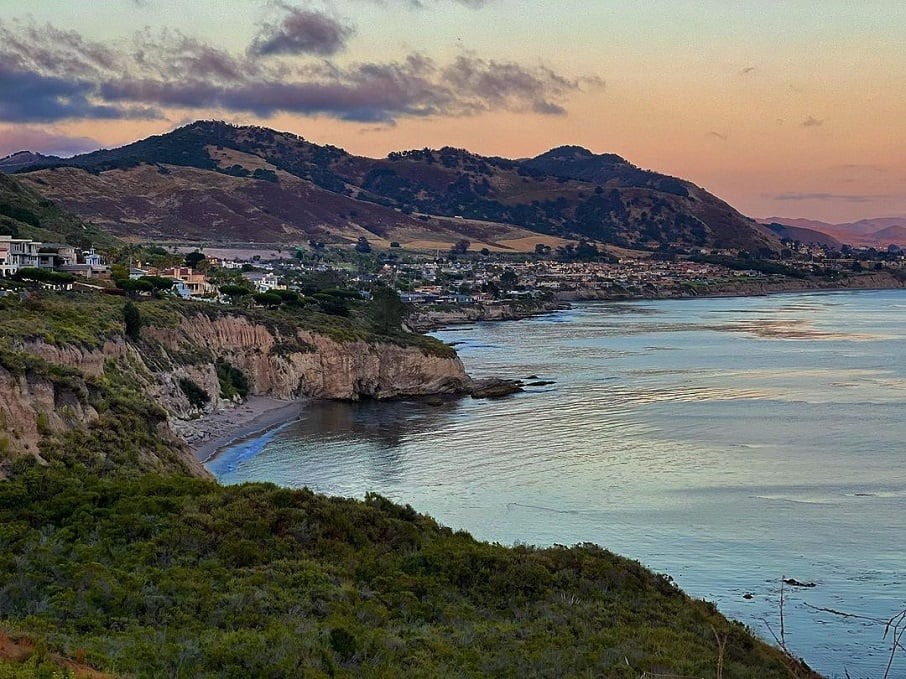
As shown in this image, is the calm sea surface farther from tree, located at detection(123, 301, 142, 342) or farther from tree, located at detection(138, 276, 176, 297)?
tree, located at detection(138, 276, 176, 297)

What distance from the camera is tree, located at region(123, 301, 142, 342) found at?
42.6 meters

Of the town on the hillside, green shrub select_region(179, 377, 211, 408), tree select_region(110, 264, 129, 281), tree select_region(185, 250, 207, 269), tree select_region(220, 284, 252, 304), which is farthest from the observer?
tree select_region(185, 250, 207, 269)

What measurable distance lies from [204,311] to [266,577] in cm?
3589

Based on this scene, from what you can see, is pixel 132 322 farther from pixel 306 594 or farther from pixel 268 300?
pixel 306 594

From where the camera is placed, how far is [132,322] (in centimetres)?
4281

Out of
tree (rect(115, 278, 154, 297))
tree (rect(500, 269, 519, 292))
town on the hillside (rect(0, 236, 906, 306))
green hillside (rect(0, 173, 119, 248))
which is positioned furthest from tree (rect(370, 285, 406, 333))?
tree (rect(500, 269, 519, 292))

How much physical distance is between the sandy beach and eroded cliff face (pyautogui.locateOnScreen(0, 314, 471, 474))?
627 mm

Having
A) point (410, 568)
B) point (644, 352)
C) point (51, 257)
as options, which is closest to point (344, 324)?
point (51, 257)

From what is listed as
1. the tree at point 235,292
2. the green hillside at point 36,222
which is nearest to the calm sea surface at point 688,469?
the tree at point 235,292

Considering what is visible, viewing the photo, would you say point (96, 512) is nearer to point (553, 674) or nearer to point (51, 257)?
point (553, 674)

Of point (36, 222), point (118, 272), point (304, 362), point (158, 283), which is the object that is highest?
point (36, 222)

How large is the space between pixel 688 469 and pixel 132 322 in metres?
22.1

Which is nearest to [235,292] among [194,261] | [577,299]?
[194,261]

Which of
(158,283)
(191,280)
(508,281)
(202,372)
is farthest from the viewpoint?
(508,281)
